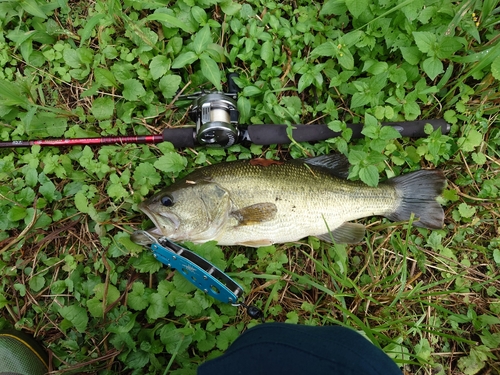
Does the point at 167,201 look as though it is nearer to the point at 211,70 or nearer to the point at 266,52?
the point at 211,70

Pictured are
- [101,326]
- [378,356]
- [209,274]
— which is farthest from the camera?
[101,326]

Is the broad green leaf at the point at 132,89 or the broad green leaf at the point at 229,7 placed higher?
Result: the broad green leaf at the point at 229,7

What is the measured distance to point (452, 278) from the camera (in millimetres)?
2824

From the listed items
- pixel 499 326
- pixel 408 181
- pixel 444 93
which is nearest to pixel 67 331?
pixel 408 181

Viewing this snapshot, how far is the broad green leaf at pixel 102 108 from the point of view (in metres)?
2.97

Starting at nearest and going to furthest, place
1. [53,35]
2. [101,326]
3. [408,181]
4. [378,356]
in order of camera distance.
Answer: [378,356] < [101,326] < [408,181] < [53,35]

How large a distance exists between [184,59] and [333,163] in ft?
4.91

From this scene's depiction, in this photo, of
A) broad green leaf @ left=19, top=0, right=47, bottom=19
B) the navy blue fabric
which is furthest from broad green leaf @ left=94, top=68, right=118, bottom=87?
the navy blue fabric

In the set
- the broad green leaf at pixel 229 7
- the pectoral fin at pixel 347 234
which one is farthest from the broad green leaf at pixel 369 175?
the broad green leaf at pixel 229 7

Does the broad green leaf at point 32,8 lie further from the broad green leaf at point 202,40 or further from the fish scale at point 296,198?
the fish scale at point 296,198

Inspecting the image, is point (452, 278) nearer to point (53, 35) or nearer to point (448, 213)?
point (448, 213)

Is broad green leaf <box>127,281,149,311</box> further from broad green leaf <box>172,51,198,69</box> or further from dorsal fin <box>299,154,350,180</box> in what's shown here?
broad green leaf <box>172,51,198,69</box>

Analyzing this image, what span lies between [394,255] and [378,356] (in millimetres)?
1275

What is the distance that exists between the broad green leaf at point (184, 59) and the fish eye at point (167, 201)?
1083mm
